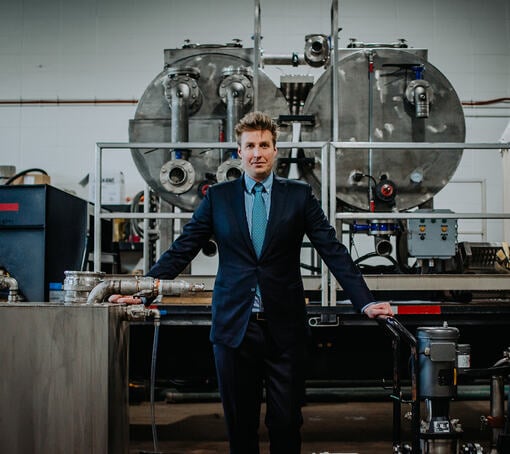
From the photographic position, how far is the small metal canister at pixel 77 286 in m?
2.29

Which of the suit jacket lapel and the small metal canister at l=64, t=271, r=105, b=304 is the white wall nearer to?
the small metal canister at l=64, t=271, r=105, b=304

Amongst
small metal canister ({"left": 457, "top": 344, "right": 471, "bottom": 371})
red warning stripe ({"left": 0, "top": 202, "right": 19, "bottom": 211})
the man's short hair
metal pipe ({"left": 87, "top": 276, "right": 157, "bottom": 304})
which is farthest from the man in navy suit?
red warning stripe ({"left": 0, "top": 202, "right": 19, "bottom": 211})

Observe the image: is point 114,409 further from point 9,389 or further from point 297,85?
point 297,85

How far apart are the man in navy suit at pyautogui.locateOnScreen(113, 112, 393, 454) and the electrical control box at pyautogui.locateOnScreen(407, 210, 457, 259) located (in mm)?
1384

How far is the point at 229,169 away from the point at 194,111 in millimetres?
568

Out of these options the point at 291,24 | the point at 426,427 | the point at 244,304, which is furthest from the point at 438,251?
the point at 291,24

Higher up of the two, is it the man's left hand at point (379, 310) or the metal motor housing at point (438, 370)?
the man's left hand at point (379, 310)

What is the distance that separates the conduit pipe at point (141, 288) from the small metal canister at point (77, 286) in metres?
0.09

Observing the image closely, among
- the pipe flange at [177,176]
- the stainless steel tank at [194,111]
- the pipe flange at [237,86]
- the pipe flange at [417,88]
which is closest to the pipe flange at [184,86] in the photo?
the stainless steel tank at [194,111]

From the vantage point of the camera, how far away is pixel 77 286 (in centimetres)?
229

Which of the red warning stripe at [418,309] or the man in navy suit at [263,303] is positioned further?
the red warning stripe at [418,309]

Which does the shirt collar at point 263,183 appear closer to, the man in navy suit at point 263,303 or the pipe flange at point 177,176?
the man in navy suit at point 263,303

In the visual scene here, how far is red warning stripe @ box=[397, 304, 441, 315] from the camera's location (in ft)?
10.4

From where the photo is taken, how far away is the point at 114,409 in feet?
6.91
